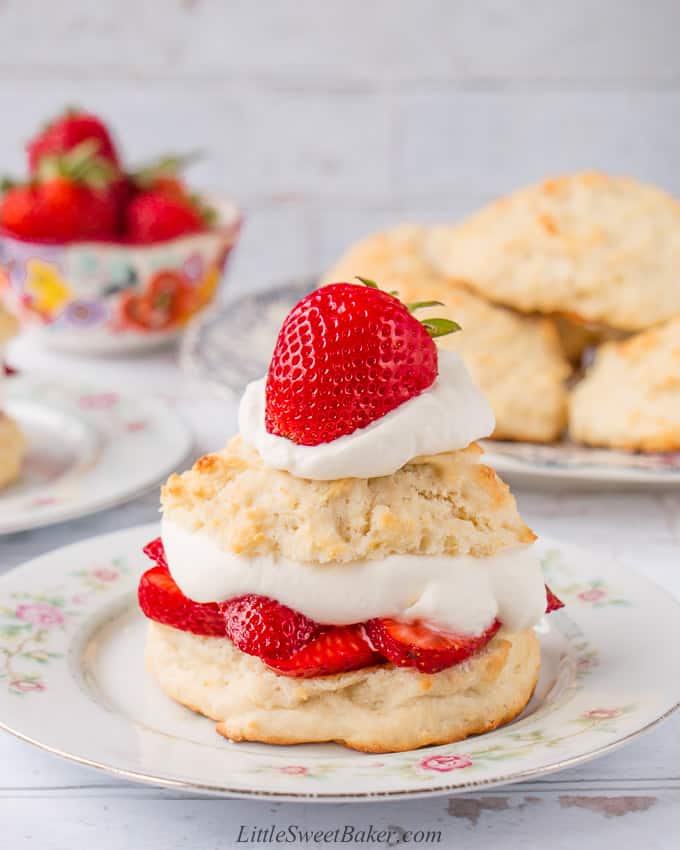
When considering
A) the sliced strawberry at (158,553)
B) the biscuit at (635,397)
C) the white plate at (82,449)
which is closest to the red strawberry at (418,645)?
the sliced strawberry at (158,553)

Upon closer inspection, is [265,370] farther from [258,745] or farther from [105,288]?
[258,745]

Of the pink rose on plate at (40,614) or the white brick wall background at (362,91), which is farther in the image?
the white brick wall background at (362,91)

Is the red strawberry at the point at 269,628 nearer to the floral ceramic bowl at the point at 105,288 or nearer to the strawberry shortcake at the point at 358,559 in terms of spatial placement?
the strawberry shortcake at the point at 358,559

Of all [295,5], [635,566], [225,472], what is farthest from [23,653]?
[295,5]

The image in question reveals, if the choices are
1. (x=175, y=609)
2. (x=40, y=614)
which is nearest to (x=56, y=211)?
(x=40, y=614)

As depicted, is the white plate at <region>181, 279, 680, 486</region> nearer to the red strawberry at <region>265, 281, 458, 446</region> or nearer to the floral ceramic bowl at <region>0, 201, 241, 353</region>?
the floral ceramic bowl at <region>0, 201, 241, 353</region>

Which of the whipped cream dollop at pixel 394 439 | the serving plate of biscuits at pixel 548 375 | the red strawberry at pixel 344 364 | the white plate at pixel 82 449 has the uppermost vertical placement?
the red strawberry at pixel 344 364

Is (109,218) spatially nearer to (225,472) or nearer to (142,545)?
(142,545)
